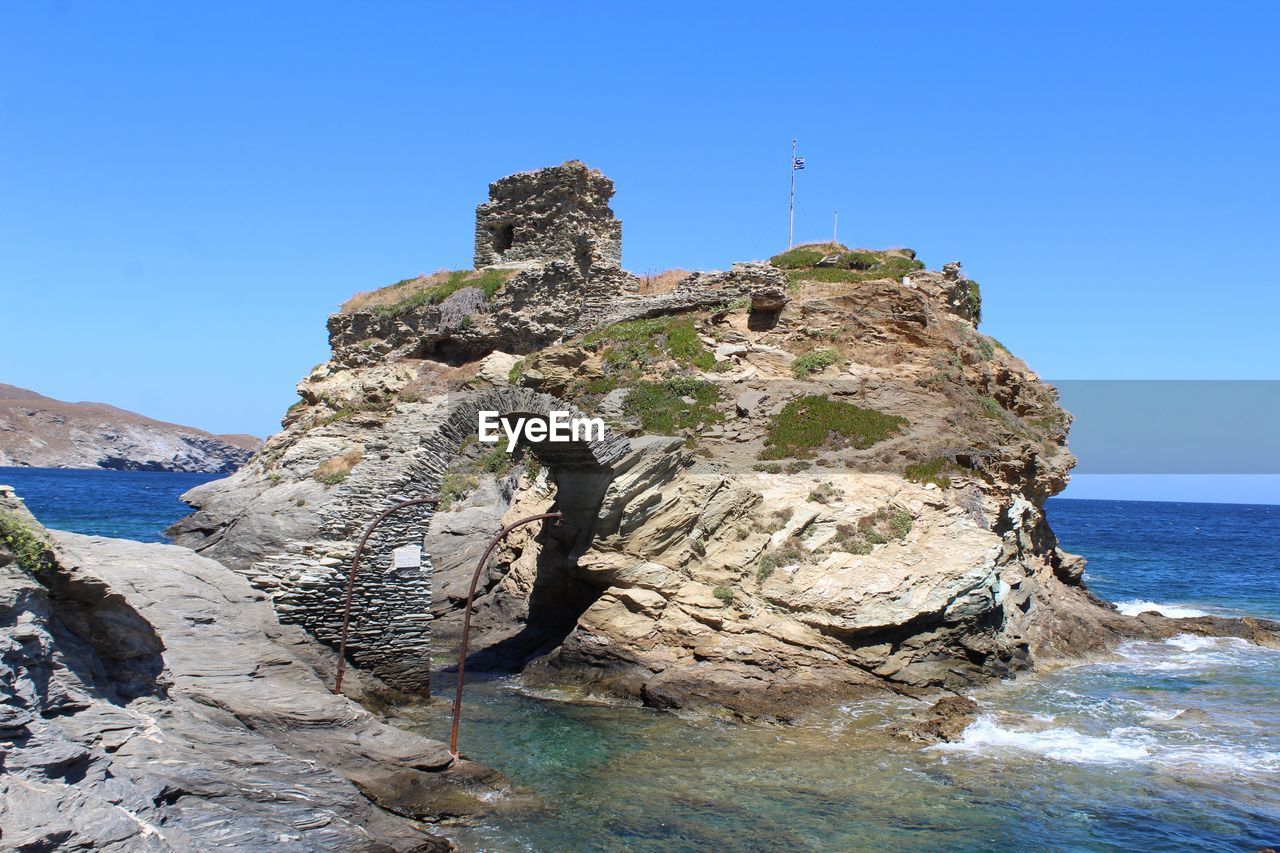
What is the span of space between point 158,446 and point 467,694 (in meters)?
163

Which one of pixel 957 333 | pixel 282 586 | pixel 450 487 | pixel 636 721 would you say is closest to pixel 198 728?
pixel 282 586

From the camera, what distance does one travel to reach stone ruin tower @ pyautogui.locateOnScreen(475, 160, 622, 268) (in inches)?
1411

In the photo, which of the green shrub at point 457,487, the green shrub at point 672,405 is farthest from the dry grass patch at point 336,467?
the green shrub at point 672,405

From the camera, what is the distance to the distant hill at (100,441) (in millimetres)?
150250

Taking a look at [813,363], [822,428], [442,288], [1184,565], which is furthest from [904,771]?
[1184,565]

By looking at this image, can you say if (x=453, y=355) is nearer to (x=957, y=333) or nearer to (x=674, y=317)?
(x=674, y=317)

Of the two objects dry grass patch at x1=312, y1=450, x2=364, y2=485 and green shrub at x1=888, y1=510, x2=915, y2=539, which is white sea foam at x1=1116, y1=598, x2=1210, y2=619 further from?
dry grass patch at x1=312, y1=450, x2=364, y2=485

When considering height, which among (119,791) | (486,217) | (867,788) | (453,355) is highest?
(486,217)

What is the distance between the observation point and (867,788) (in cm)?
1389

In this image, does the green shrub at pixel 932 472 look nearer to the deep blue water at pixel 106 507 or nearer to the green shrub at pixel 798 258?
the green shrub at pixel 798 258

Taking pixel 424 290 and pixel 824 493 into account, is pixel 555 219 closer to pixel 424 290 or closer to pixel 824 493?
pixel 424 290

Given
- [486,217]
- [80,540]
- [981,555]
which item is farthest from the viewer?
[486,217]

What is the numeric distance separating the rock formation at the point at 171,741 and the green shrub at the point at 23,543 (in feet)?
0.05

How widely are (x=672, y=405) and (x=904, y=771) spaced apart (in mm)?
13100
